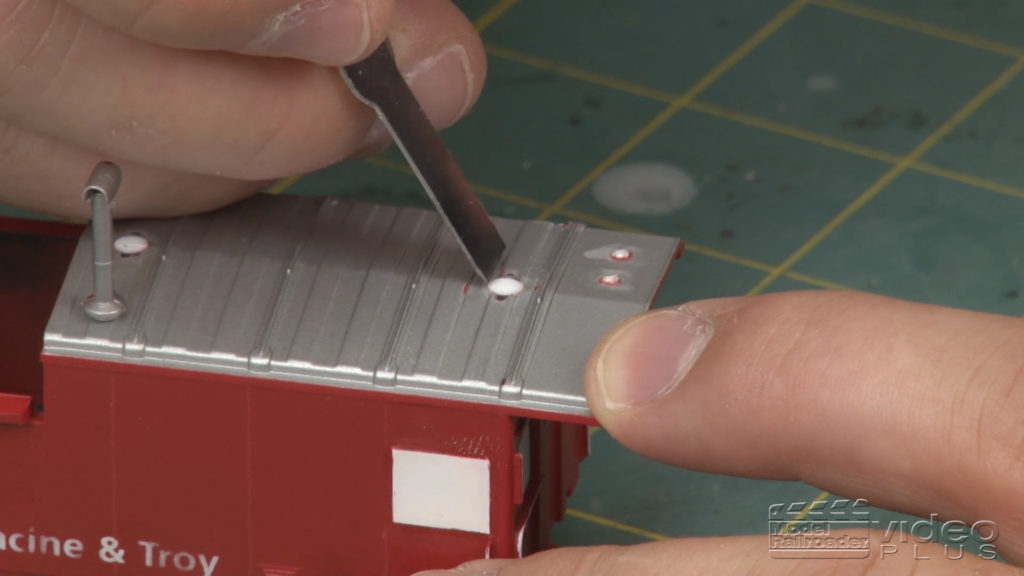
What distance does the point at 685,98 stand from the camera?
510cm

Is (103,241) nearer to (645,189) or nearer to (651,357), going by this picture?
(651,357)

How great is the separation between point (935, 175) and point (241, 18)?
2.55 meters

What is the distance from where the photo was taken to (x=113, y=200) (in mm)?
3168

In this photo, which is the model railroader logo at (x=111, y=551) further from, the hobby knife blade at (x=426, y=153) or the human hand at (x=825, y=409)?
the human hand at (x=825, y=409)

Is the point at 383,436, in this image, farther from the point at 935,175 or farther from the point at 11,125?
the point at 935,175

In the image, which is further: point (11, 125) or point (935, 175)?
point (935, 175)

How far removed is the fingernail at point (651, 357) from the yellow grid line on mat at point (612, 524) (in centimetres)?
124

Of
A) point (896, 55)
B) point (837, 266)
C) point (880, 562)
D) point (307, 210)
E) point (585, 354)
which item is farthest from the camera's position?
point (896, 55)

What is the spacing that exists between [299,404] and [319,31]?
0.64 meters

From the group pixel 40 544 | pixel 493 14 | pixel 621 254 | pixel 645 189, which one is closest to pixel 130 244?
pixel 40 544

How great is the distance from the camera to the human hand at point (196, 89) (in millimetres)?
2807

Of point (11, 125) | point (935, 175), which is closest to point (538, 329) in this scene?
point (11, 125)

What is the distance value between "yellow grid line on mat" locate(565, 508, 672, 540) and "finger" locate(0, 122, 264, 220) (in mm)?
987

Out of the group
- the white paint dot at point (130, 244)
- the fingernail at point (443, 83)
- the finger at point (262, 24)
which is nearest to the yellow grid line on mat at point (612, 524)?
the fingernail at point (443, 83)
